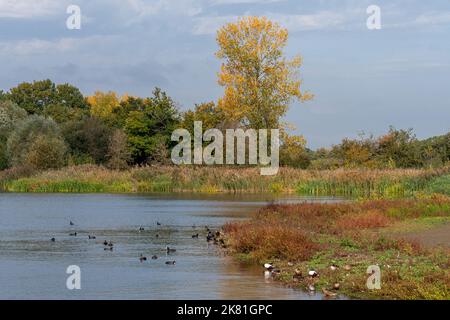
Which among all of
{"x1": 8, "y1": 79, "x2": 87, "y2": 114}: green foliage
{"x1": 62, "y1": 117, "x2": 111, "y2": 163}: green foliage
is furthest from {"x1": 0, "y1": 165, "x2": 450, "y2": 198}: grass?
{"x1": 8, "y1": 79, "x2": 87, "y2": 114}: green foliage

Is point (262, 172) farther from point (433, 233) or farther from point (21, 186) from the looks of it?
point (433, 233)

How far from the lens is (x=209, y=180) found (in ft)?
198

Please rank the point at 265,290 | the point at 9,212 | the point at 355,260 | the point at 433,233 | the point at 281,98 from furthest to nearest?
the point at 281,98 < the point at 9,212 < the point at 433,233 < the point at 355,260 < the point at 265,290

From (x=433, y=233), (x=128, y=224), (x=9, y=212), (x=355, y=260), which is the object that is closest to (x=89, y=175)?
(x=9, y=212)

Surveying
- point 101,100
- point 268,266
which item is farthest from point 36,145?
point 101,100

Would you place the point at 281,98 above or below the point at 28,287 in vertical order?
above

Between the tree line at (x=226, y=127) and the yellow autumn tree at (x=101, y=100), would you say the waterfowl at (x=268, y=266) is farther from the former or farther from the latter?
the yellow autumn tree at (x=101, y=100)

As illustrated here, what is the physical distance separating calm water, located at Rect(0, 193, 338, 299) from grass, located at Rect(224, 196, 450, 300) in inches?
33.0

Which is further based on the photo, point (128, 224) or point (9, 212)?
point (9, 212)

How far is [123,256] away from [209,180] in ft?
121

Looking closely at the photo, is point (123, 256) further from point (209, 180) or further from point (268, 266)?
point (209, 180)

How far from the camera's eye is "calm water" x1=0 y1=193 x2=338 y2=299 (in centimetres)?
1761
